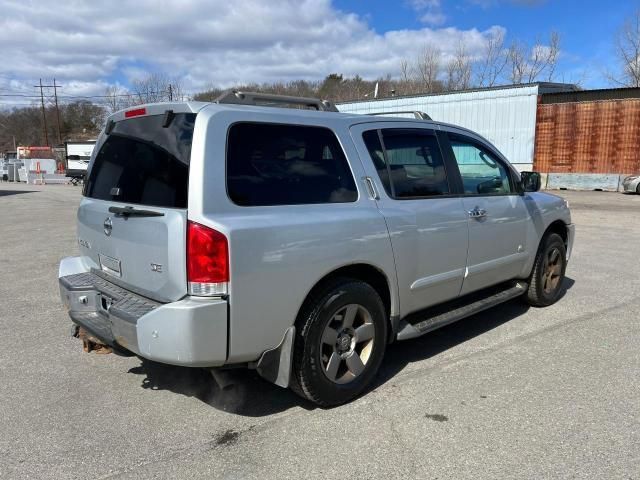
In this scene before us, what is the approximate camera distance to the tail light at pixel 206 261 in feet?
9.11

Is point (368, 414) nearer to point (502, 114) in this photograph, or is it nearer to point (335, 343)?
point (335, 343)

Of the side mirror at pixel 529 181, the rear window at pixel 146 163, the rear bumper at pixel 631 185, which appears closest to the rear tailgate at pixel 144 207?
the rear window at pixel 146 163

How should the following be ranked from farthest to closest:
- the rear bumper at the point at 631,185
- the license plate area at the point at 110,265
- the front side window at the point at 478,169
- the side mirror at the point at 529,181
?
the rear bumper at the point at 631,185, the side mirror at the point at 529,181, the front side window at the point at 478,169, the license plate area at the point at 110,265

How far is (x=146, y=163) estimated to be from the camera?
324 centimetres

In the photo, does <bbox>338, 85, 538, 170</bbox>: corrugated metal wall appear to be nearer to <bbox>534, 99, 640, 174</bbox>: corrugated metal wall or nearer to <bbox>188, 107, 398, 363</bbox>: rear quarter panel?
<bbox>534, 99, 640, 174</bbox>: corrugated metal wall

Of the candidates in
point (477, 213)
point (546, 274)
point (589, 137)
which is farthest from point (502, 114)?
point (477, 213)

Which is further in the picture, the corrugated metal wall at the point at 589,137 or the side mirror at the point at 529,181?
the corrugated metal wall at the point at 589,137

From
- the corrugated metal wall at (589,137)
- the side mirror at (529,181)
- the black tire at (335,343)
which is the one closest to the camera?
the black tire at (335,343)

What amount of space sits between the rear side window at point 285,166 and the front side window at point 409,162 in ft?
1.17

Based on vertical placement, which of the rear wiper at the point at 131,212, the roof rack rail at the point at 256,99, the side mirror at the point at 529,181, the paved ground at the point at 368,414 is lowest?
the paved ground at the point at 368,414

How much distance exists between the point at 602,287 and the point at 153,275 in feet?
19.2

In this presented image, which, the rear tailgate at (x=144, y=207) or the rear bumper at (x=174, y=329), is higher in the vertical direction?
the rear tailgate at (x=144, y=207)

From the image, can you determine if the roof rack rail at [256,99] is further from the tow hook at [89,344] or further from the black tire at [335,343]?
the tow hook at [89,344]

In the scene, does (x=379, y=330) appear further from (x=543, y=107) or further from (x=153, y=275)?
(x=543, y=107)
